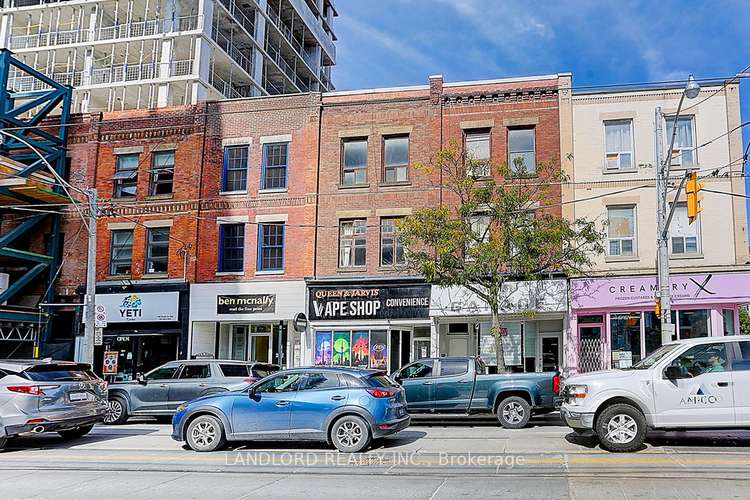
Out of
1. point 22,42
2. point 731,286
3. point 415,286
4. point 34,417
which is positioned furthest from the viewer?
point 22,42

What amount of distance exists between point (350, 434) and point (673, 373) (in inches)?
217

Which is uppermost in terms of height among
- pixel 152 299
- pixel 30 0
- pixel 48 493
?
pixel 30 0

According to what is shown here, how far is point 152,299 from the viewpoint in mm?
26531

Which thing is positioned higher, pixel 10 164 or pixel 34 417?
pixel 10 164

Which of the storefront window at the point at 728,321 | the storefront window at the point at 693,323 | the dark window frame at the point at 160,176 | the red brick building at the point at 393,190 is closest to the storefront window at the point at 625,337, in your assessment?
the storefront window at the point at 693,323

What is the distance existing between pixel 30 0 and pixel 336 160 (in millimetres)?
37073

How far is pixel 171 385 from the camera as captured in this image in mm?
17594

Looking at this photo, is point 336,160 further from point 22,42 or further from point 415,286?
point 22,42

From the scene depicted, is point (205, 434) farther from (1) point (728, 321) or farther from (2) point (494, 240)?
(1) point (728, 321)

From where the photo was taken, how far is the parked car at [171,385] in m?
17.5

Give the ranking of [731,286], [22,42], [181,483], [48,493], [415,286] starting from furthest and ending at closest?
[22,42] < [415,286] < [731,286] < [181,483] < [48,493]

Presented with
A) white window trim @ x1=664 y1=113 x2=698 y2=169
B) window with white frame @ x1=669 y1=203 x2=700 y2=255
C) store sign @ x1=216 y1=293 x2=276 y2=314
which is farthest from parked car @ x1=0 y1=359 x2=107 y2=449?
white window trim @ x1=664 y1=113 x2=698 y2=169

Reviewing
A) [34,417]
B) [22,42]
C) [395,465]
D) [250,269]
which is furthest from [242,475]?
[22,42]

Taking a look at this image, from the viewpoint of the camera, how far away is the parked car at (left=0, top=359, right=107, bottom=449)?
1298cm
